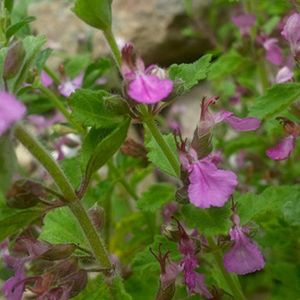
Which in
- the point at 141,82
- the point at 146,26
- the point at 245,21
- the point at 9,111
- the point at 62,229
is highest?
the point at 9,111

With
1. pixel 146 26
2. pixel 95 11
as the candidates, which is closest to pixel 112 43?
pixel 95 11

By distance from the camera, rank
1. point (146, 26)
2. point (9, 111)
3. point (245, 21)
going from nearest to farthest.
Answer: point (9, 111) → point (245, 21) → point (146, 26)

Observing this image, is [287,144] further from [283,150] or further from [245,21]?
[245,21]

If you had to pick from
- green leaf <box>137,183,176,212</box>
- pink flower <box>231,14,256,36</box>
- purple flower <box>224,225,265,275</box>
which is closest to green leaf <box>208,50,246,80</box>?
pink flower <box>231,14,256,36</box>

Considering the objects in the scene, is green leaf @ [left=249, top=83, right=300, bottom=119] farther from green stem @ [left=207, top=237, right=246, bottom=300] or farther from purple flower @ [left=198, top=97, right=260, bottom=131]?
green stem @ [left=207, top=237, right=246, bottom=300]

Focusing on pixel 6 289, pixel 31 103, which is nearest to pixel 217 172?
pixel 6 289

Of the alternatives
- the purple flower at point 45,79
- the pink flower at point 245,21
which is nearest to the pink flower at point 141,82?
the purple flower at point 45,79

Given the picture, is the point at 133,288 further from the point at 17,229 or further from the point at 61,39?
the point at 61,39
